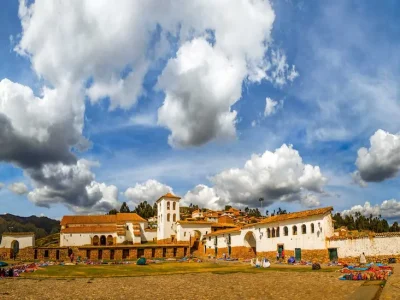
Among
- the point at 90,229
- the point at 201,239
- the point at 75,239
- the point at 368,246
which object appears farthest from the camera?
the point at 90,229

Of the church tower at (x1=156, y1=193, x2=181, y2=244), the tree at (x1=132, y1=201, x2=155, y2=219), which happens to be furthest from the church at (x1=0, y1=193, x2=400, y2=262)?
the tree at (x1=132, y1=201, x2=155, y2=219)

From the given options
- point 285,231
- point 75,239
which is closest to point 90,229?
point 75,239

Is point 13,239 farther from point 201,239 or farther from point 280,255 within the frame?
point 280,255

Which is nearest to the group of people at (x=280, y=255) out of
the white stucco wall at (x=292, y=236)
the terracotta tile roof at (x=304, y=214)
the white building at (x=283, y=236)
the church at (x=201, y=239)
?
the church at (x=201, y=239)

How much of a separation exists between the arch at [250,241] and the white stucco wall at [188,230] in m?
18.1

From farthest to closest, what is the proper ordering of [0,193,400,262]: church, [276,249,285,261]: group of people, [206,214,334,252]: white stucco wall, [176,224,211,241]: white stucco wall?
[176,224,211,241]: white stucco wall, [276,249,285,261]: group of people, [206,214,334,252]: white stucco wall, [0,193,400,262]: church

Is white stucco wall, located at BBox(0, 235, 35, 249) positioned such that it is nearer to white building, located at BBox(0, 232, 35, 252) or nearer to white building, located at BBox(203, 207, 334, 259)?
white building, located at BBox(0, 232, 35, 252)

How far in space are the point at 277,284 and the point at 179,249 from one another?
42.8m

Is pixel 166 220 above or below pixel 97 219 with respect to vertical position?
below

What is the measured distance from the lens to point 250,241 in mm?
56031

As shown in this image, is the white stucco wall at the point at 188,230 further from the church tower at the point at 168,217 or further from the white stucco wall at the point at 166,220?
the white stucco wall at the point at 166,220

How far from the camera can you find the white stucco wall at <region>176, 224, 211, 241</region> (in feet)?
234

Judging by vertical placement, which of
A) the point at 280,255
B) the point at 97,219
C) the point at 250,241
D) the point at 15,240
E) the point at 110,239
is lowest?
the point at 280,255

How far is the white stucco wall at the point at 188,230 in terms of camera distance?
234ft
